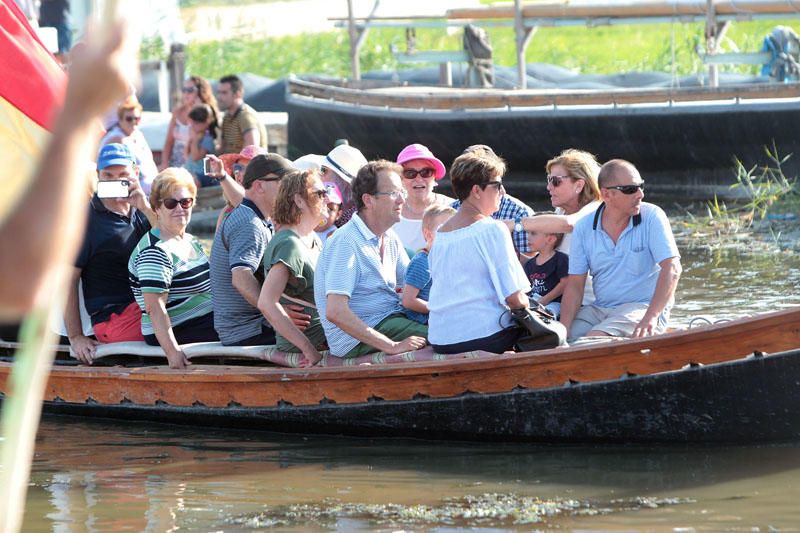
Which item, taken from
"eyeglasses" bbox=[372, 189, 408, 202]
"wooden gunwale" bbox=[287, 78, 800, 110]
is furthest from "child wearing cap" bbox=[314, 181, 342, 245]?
"wooden gunwale" bbox=[287, 78, 800, 110]

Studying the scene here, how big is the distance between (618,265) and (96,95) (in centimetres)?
504

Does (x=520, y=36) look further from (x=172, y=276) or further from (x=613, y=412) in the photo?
(x=613, y=412)

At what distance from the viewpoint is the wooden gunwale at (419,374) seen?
5773mm

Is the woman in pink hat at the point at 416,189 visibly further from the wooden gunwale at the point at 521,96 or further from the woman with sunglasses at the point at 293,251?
the wooden gunwale at the point at 521,96

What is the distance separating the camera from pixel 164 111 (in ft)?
60.0

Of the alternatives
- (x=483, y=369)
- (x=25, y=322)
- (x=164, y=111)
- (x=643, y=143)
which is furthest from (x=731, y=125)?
(x=25, y=322)

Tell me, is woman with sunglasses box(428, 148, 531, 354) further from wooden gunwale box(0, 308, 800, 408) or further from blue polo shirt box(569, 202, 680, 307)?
blue polo shirt box(569, 202, 680, 307)

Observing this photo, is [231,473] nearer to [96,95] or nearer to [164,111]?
[96,95]

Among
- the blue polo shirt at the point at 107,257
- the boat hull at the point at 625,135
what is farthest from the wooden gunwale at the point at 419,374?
the boat hull at the point at 625,135

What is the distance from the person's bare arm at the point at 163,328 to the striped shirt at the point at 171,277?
0.14 ft

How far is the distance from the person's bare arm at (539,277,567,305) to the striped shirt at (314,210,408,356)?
72 cm

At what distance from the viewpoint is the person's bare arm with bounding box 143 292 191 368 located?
22.1 feet

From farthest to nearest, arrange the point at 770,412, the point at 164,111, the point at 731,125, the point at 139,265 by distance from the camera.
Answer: the point at 164,111 < the point at 731,125 < the point at 139,265 < the point at 770,412

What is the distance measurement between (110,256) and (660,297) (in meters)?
2.72
